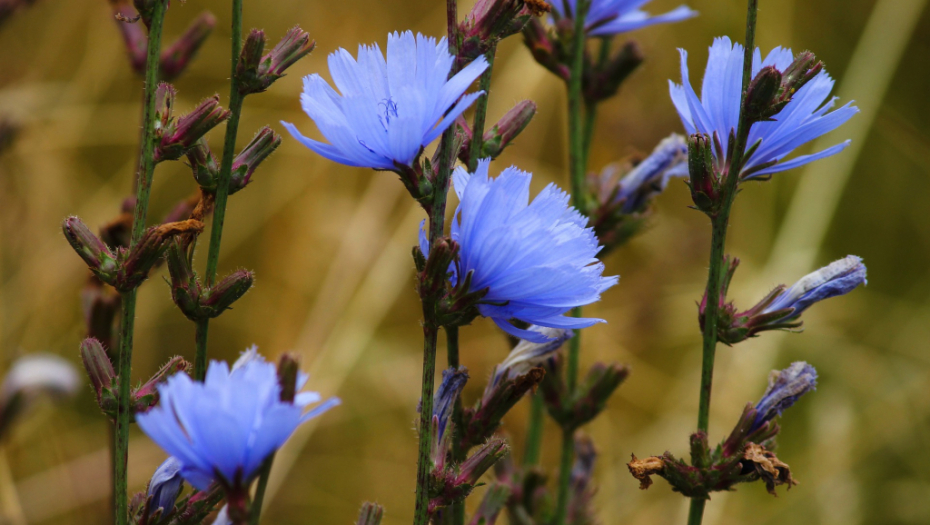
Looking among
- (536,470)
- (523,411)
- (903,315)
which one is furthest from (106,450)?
(903,315)

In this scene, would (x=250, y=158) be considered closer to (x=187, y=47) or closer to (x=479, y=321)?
(x=187, y=47)

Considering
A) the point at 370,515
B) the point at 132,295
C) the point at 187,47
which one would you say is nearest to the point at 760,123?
the point at 370,515

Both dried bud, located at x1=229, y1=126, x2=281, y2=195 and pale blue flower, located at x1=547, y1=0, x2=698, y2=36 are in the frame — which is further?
pale blue flower, located at x1=547, y1=0, x2=698, y2=36

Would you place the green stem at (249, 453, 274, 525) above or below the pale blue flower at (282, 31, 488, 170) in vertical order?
below

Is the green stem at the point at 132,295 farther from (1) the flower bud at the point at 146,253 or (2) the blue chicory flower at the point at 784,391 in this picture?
(2) the blue chicory flower at the point at 784,391

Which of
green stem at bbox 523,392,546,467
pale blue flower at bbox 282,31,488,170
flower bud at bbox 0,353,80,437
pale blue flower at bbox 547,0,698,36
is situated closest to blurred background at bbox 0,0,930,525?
flower bud at bbox 0,353,80,437

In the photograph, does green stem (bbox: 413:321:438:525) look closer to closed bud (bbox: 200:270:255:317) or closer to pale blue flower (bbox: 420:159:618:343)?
pale blue flower (bbox: 420:159:618:343)

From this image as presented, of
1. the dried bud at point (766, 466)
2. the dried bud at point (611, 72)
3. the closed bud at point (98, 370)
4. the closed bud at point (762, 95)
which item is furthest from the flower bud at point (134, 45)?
the dried bud at point (766, 466)
